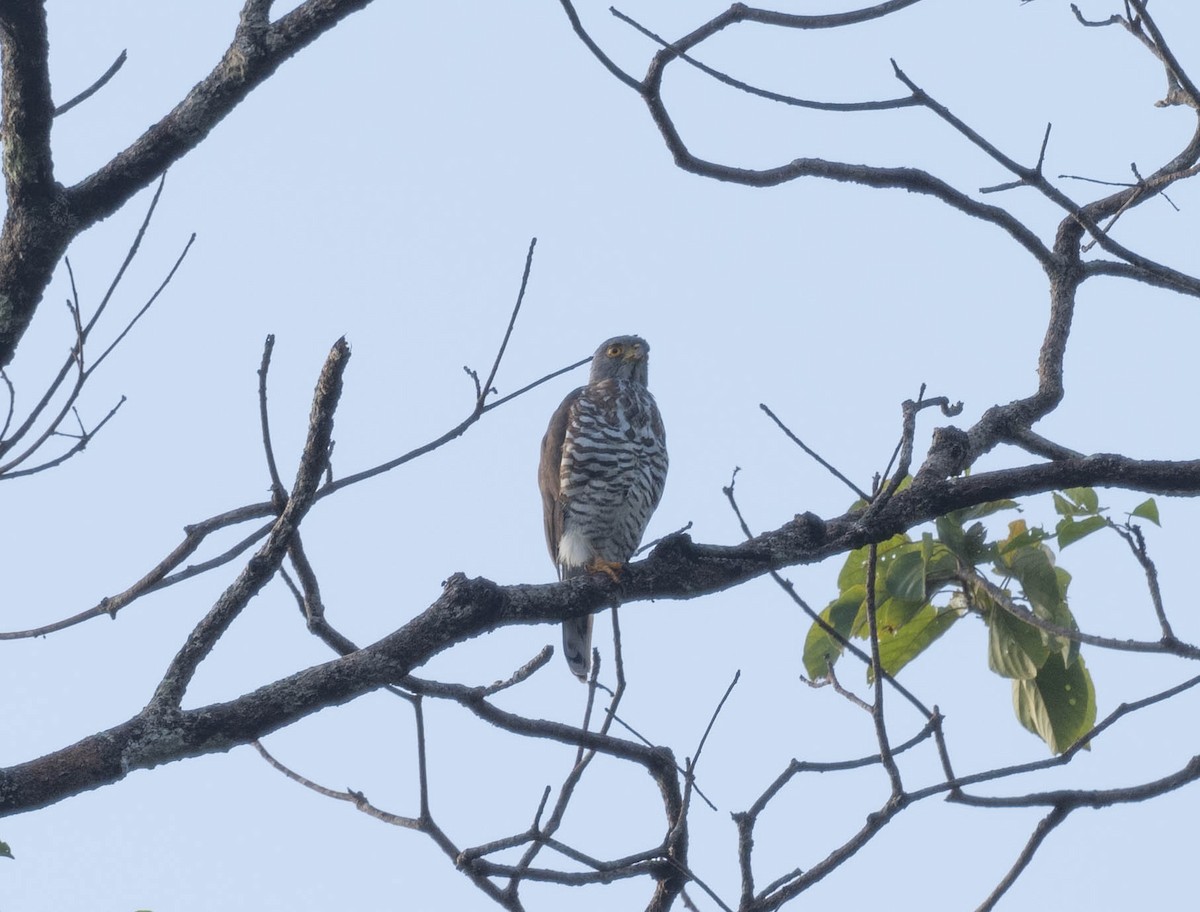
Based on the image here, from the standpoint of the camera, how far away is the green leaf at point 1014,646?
4.10 m

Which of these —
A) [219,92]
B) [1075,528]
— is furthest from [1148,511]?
[219,92]

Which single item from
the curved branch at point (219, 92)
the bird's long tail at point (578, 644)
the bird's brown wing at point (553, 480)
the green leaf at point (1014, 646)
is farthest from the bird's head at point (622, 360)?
the curved branch at point (219, 92)

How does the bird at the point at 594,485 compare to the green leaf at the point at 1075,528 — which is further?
the bird at the point at 594,485

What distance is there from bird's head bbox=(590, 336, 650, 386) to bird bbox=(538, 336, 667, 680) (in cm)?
111

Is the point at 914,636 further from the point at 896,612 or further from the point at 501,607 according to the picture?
the point at 501,607

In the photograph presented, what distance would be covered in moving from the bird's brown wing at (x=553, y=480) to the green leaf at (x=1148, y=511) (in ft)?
13.6

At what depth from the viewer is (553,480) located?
7828 mm

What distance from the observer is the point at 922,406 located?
3.78 meters

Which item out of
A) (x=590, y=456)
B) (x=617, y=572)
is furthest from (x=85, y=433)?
(x=590, y=456)

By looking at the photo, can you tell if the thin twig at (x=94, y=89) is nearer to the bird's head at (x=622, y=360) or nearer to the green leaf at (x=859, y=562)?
the green leaf at (x=859, y=562)

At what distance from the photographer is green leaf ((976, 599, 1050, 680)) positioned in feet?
13.5

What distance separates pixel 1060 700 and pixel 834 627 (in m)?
0.70

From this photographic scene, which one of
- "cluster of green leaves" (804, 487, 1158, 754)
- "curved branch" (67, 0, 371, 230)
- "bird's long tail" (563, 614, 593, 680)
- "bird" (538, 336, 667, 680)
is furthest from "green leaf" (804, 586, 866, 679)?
"bird's long tail" (563, 614, 593, 680)

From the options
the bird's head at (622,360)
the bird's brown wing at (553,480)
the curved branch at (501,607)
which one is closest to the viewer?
the curved branch at (501,607)
